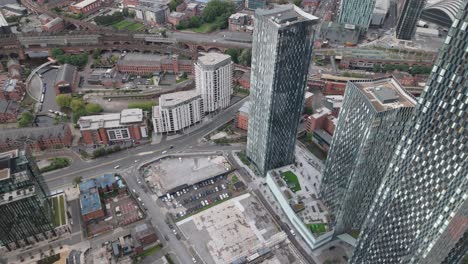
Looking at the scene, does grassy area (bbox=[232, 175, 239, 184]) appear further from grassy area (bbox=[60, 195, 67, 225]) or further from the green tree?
grassy area (bbox=[60, 195, 67, 225])

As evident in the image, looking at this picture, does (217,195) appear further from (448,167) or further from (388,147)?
(448,167)

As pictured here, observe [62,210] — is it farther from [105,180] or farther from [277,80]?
[277,80]

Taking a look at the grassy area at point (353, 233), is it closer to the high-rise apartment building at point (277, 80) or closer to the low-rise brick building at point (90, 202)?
the high-rise apartment building at point (277, 80)

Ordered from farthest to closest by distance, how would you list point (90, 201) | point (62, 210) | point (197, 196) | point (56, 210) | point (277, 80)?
point (197, 196)
point (90, 201)
point (62, 210)
point (56, 210)
point (277, 80)

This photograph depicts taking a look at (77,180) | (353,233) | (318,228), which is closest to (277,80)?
(318,228)

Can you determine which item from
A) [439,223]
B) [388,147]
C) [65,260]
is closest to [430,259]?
[439,223]

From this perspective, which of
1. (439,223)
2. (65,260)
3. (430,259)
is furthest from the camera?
(65,260)

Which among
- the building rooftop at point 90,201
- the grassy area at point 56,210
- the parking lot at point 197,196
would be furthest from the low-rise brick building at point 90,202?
the parking lot at point 197,196
